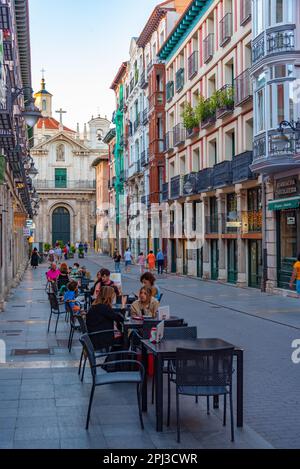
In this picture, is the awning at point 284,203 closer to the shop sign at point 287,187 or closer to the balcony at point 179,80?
the shop sign at point 287,187

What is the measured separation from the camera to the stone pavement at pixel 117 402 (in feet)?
22.5

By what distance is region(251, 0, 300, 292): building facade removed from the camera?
2358 cm

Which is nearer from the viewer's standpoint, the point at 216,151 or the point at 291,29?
the point at 291,29

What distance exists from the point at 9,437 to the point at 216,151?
28306 mm

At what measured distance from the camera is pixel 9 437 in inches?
270

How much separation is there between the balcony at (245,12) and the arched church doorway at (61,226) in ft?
210

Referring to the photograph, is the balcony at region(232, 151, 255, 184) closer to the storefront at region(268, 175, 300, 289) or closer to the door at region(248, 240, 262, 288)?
the storefront at region(268, 175, 300, 289)

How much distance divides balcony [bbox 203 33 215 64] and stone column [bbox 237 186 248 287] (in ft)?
26.1

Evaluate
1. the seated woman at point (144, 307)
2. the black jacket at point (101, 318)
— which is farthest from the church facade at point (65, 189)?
the black jacket at point (101, 318)

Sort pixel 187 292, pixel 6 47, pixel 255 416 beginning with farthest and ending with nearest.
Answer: pixel 187 292 → pixel 6 47 → pixel 255 416

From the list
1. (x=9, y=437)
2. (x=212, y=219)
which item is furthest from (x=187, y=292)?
(x=9, y=437)

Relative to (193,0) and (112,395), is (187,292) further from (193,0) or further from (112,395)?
(112,395)

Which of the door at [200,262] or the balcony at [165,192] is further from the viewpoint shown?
the balcony at [165,192]

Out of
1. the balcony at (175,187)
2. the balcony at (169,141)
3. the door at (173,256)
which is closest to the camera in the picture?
the balcony at (175,187)
